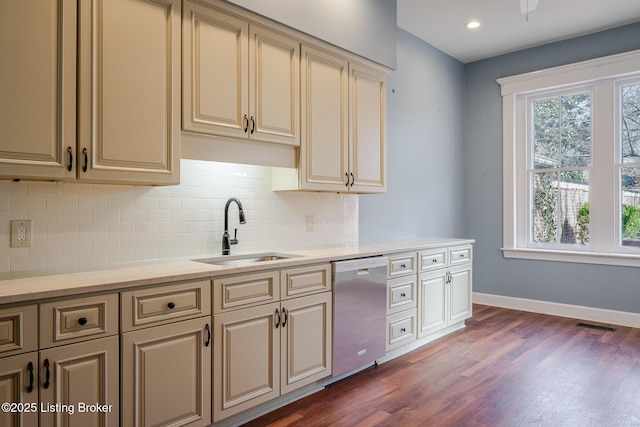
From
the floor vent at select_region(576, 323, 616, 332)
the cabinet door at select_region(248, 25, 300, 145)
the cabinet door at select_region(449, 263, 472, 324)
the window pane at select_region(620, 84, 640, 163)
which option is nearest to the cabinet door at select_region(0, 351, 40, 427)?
the cabinet door at select_region(248, 25, 300, 145)

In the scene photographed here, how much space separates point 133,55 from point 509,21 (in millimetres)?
3618

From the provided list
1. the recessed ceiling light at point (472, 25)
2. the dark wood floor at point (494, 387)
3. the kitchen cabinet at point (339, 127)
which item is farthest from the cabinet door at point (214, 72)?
the recessed ceiling light at point (472, 25)

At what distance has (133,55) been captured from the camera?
2.14 meters

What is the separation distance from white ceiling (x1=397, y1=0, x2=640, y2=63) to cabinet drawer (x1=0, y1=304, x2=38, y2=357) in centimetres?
365

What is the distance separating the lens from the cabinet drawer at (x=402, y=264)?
10.7 feet

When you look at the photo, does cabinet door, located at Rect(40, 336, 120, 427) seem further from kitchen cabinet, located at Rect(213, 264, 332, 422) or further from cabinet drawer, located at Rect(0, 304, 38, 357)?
kitchen cabinet, located at Rect(213, 264, 332, 422)

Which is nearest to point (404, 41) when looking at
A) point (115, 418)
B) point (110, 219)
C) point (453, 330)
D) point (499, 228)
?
point (499, 228)

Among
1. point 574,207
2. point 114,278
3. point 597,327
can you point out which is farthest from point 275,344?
point 574,207

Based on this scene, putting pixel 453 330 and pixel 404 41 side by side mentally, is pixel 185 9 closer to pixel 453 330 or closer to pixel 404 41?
pixel 404 41

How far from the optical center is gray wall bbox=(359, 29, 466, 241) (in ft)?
14.1

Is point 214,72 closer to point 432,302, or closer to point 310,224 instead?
point 310,224

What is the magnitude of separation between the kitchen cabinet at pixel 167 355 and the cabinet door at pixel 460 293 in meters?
2.53

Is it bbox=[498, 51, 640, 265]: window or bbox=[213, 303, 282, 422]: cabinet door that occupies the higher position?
bbox=[498, 51, 640, 265]: window

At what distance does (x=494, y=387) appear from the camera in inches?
111
